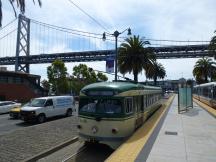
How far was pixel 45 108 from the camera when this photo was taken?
2406 cm

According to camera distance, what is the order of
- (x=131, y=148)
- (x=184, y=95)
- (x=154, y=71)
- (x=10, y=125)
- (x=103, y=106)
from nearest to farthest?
1. (x=131, y=148)
2. (x=103, y=106)
3. (x=10, y=125)
4. (x=184, y=95)
5. (x=154, y=71)

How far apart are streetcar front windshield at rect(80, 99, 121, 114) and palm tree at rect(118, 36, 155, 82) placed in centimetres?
2460

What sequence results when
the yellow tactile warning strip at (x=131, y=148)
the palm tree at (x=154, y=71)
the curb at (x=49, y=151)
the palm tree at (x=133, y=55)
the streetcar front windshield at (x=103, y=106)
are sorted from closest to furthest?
the yellow tactile warning strip at (x=131, y=148)
the curb at (x=49, y=151)
the streetcar front windshield at (x=103, y=106)
the palm tree at (x=133, y=55)
the palm tree at (x=154, y=71)

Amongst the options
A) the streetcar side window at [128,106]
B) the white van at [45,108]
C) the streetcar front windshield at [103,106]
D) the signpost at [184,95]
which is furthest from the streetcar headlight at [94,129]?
the signpost at [184,95]

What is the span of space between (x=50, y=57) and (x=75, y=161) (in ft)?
342

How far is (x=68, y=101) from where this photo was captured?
27.5m

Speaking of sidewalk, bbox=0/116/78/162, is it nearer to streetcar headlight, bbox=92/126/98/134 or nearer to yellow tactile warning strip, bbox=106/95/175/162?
streetcar headlight, bbox=92/126/98/134

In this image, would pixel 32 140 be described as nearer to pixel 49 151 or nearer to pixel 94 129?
pixel 49 151

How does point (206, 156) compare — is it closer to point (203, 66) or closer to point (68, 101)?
point (68, 101)

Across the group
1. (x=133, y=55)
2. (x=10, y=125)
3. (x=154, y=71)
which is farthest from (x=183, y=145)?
(x=154, y=71)

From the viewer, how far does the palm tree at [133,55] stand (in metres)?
37.7

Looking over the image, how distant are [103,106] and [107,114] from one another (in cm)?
49

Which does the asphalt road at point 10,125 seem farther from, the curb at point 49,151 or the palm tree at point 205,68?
the palm tree at point 205,68

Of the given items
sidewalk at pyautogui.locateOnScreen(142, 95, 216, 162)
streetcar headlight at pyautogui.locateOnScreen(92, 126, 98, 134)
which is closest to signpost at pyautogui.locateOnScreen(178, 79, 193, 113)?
sidewalk at pyautogui.locateOnScreen(142, 95, 216, 162)
